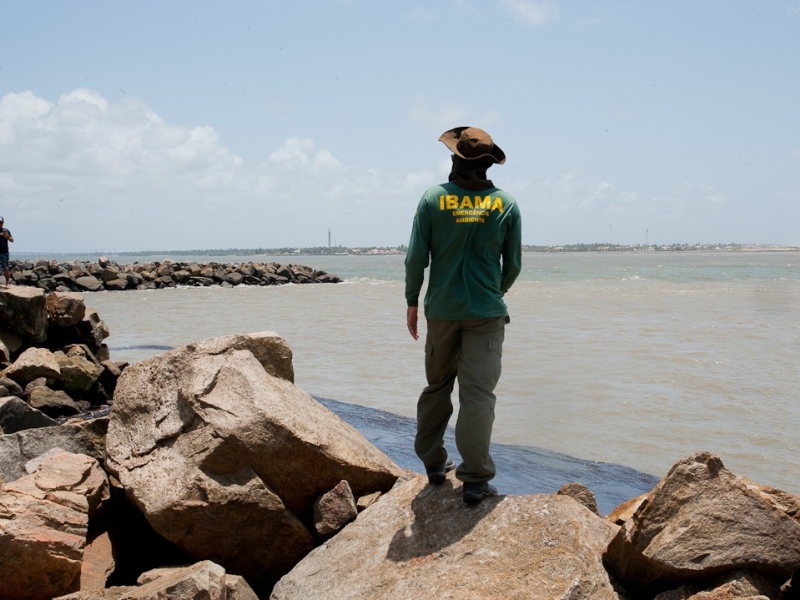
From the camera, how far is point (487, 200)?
4293mm

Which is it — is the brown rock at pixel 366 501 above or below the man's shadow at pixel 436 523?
below

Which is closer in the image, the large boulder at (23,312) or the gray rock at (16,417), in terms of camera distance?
the gray rock at (16,417)

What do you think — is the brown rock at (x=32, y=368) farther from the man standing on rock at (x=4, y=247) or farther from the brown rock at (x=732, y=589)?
the man standing on rock at (x=4, y=247)

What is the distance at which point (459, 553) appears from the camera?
→ 393 centimetres

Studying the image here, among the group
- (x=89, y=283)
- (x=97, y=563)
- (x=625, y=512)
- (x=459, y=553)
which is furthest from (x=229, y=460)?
(x=89, y=283)

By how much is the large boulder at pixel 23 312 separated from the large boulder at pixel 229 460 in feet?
26.0

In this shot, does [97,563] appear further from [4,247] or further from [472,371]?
[4,247]

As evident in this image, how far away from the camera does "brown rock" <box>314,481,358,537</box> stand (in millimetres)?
4605

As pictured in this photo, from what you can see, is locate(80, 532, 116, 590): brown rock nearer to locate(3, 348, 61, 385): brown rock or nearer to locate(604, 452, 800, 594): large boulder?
locate(604, 452, 800, 594): large boulder

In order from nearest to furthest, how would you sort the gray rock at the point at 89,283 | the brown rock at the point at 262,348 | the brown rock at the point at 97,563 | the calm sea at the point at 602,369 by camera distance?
1. the brown rock at the point at 97,563
2. the brown rock at the point at 262,348
3. the calm sea at the point at 602,369
4. the gray rock at the point at 89,283

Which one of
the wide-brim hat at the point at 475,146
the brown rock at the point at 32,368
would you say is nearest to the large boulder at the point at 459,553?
the wide-brim hat at the point at 475,146

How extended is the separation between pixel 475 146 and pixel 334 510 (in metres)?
2.25

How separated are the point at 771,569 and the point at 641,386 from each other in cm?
833

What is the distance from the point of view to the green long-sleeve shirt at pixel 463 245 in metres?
4.28
